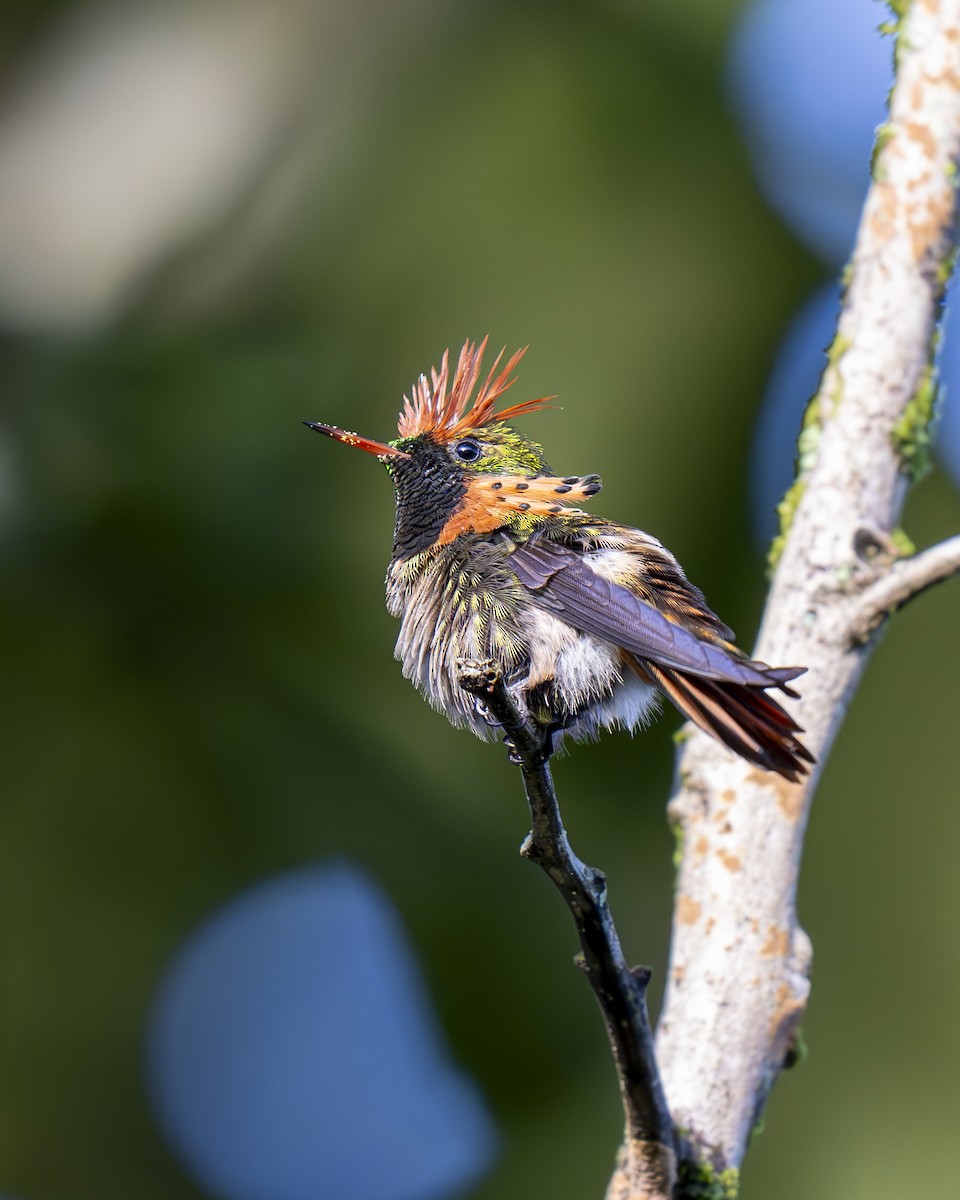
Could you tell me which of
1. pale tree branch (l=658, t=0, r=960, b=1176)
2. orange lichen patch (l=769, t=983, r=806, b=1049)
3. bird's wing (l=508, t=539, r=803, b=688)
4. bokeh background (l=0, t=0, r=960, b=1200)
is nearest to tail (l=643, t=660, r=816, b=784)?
bird's wing (l=508, t=539, r=803, b=688)

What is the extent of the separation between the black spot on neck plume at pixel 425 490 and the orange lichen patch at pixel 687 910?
1150 mm

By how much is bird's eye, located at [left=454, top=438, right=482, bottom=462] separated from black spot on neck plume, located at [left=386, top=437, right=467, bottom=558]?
23mm

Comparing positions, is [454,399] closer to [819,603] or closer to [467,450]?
[467,450]

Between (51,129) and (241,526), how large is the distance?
9.00 feet

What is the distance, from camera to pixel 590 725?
83.4 inches

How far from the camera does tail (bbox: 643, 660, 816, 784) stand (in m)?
1.62

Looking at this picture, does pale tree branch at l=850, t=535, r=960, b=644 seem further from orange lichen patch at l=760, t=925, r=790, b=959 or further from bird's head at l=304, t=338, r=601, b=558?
bird's head at l=304, t=338, r=601, b=558

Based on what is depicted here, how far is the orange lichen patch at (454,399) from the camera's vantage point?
200 centimetres

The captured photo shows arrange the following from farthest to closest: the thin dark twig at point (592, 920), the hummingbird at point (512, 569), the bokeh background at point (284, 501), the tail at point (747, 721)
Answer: the bokeh background at point (284, 501) < the hummingbird at point (512, 569) < the thin dark twig at point (592, 920) < the tail at point (747, 721)

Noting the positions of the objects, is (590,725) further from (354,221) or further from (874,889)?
(354,221)

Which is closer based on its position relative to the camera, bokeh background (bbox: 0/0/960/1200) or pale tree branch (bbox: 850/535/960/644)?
pale tree branch (bbox: 850/535/960/644)

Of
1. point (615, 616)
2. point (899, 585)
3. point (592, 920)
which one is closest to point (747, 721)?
point (615, 616)

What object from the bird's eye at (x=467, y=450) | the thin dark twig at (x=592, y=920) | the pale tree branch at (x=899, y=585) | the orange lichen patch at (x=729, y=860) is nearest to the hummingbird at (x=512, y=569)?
the bird's eye at (x=467, y=450)

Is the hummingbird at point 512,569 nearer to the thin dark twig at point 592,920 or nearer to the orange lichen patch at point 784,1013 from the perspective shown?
the thin dark twig at point 592,920
